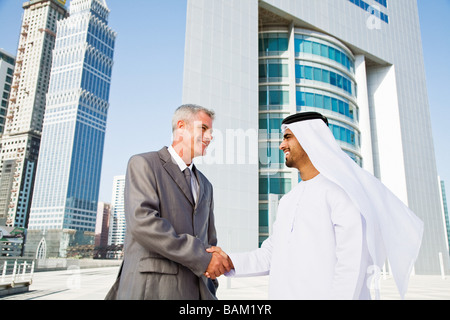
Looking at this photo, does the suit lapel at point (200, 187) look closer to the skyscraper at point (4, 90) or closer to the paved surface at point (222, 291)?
the paved surface at point (222, 291)

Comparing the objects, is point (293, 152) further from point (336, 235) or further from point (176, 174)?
point (176, 174)

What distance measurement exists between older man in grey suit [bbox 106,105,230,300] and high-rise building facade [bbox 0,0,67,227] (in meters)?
120

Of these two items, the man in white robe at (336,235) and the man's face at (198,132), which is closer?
the man in white robe at (336,235)

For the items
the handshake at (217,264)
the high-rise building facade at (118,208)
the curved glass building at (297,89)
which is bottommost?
the handshake at (217,264)

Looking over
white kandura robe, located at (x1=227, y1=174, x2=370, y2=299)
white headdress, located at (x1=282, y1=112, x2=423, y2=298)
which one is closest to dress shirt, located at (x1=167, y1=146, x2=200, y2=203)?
white kandura robe, located at (x1=227, y1=174, x2=370, y2=299)

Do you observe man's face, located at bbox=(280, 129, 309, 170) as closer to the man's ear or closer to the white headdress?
the white headdress

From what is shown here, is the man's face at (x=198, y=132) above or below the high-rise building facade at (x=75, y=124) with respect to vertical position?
below

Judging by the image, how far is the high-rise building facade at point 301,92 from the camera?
26.8 metres

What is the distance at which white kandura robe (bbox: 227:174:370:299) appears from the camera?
6.06ft

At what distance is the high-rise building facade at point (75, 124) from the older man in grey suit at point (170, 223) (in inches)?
4717

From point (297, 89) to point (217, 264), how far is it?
30.9 metres

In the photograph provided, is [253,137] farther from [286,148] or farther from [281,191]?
[286,148]

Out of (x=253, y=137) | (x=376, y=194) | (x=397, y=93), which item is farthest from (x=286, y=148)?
(x=397, y=93)

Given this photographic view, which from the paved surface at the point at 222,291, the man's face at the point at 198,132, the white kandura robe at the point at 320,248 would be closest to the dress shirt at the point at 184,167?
the man's face at the point at 198,132
